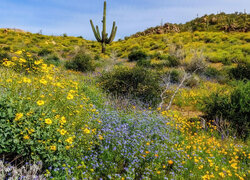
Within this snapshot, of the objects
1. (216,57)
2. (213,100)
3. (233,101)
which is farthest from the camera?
(216,57)

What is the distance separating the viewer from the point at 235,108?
5734mm

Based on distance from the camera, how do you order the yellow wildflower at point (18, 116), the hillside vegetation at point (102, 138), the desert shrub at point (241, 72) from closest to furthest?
the yellow wildflower at point (18, 116)
the hillside vegetation at point (102, 138)
the desert shrub at point (241, 72)

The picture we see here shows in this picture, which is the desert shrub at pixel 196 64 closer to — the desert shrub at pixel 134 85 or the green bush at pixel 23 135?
the desert shrub at pixel 134 85

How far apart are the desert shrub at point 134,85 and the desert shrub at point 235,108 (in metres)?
1.86

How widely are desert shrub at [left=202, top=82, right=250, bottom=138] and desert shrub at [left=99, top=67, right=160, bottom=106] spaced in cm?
186

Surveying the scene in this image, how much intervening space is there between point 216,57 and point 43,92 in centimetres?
1840

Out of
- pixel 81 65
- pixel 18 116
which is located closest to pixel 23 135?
pixel 18 116

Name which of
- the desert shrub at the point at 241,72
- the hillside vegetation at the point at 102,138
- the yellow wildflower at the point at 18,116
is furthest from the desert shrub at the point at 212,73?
the yellow wildflower at the point at 18,116

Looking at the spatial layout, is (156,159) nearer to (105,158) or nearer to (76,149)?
(105,158)

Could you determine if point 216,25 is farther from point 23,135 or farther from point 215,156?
point 23,135

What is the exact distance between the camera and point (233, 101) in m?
5.83

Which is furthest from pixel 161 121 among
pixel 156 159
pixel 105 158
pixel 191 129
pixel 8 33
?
pixel 8 33

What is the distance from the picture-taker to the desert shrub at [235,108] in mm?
5414

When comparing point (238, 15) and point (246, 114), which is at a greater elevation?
point (238, 15)
